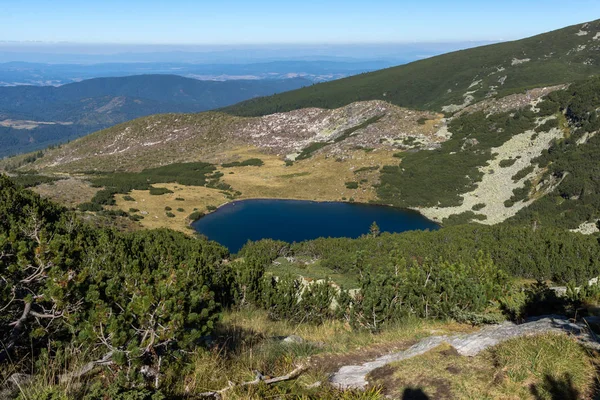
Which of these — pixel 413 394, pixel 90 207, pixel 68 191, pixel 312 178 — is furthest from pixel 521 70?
pixel 413 394

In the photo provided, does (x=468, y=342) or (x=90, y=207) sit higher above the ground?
(x=468, y=342)

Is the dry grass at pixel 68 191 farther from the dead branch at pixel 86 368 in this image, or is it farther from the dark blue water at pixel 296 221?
the dead branch at pixel 86 368

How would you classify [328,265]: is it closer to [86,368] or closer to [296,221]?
[296,221]

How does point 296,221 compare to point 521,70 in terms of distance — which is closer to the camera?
point 296,221

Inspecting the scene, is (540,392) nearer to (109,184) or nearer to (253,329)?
(253,329)

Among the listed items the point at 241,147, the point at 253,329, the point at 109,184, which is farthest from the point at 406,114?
the point at 253,329

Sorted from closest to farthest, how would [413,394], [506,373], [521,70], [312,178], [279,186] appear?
[413,394], [506,373], [279,186], [312,178], [521,70]
